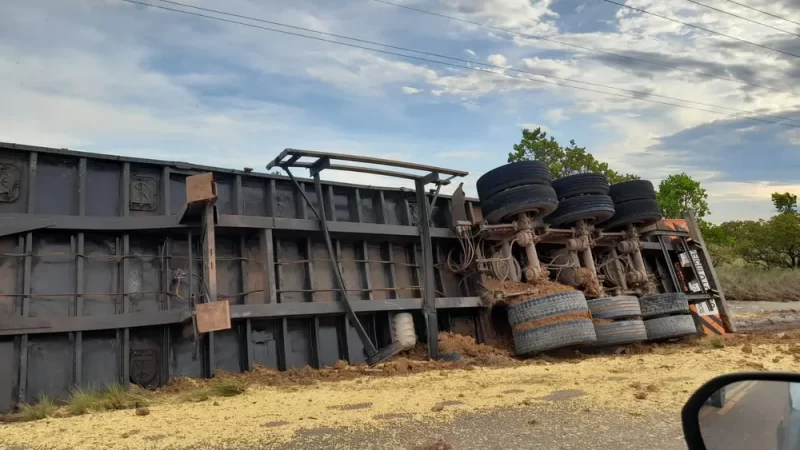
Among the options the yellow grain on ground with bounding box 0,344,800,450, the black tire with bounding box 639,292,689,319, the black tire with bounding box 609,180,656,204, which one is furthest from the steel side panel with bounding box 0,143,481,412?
the black tire with bounding box 609,180,656,204

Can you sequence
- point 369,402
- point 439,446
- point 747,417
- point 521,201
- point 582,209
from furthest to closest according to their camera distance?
point 582,209
point 521,201
point 369,402
point 439,446
point 747,417

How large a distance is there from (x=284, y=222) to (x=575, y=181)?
535cm

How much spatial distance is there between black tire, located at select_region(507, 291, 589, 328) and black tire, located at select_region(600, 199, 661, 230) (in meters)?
3.49

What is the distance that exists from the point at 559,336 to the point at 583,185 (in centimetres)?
340

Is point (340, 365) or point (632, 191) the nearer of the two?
point (340, 365)

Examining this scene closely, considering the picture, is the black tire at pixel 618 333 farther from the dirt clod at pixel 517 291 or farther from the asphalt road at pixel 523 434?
the asphalt road at pixel 523 434

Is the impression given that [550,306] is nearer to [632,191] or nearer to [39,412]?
[632,191]

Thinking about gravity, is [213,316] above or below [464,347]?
above

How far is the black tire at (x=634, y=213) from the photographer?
400 inches

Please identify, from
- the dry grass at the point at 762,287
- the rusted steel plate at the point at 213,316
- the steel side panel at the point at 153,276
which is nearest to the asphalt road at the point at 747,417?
the rusted steel plate at the point at 213,316

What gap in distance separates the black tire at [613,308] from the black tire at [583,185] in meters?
2.20

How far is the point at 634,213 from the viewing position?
10.2m

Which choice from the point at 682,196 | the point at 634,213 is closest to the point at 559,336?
the point at 634,213

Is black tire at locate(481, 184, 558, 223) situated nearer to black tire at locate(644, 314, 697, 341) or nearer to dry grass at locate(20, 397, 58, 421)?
black tire at locate(644, 314, 697, 341)
